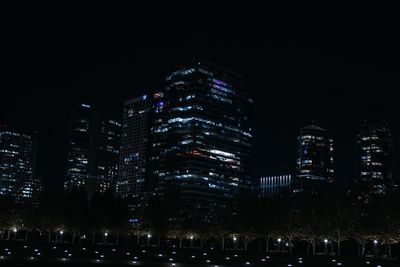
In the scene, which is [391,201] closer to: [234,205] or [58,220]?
[234,205]

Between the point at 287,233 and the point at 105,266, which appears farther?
the point at 287,233

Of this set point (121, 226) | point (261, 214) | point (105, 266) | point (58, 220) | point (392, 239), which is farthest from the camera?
point (121, 226)

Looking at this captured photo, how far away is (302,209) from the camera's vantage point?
8231 cm

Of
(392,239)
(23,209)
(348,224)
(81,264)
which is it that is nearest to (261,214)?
(348,224)

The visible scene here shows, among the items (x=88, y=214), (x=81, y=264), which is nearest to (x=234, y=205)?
(x=88, y=214)

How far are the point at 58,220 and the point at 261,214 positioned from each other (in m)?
37.1

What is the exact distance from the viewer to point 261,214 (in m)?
89.3

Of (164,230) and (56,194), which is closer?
(56,194)

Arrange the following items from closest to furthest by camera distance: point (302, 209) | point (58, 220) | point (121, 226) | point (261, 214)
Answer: point (302, 209) < point (261, 214) < point (58, 220) < point (121, 226)

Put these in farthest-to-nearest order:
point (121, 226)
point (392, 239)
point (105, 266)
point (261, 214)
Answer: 1. point (121, 226)
2. point (261, 214)
3. point (392, 239)
4. point (105, 266)

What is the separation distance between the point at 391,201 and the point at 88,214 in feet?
182

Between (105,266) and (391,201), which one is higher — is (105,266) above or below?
below

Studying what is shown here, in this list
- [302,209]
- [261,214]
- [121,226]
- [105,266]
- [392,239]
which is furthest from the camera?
[121,226]

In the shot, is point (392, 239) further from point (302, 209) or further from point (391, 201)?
point (302, 209)
